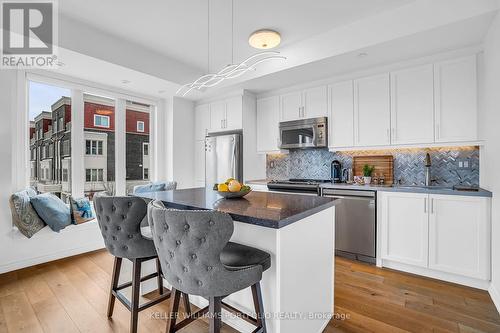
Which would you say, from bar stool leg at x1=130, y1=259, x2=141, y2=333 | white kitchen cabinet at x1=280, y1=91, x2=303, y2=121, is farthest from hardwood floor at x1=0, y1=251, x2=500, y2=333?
white kitchen cabinet at x1=280, y1=91, x2=303, y2=121

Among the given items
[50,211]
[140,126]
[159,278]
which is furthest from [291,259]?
[140,126]

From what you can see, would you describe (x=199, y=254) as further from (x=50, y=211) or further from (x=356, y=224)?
(x=50, y=211)

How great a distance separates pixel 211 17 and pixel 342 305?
10.2 feet

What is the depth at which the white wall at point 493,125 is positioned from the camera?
2.16 metres

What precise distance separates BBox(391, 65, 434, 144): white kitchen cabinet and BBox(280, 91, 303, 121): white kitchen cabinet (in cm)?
129

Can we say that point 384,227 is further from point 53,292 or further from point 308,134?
point 53,292

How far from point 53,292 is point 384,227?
3.58 metres

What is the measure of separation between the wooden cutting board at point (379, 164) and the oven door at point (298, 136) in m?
0.69

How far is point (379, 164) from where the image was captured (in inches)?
139

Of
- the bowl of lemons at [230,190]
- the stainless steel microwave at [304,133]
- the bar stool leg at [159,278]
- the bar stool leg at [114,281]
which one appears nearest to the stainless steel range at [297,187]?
the stainless steel microwave at [304,133]

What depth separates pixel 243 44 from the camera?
330 centimetres

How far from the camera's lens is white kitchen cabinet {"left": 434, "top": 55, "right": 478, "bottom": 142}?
107 inches

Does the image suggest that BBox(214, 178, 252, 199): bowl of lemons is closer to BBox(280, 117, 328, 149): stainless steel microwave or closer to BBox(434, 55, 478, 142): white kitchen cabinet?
BBox(280, 117, 328, 149): stainless steel microwave

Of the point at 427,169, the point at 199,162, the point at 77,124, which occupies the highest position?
the point at 77,124
